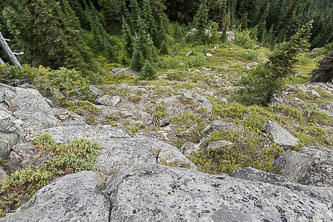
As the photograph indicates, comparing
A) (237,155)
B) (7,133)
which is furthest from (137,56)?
(237,155)

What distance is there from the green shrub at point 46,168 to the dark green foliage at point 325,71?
2210 cm

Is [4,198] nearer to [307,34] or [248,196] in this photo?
[248,196]

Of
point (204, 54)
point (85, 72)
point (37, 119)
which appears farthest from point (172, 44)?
point (37, 119)

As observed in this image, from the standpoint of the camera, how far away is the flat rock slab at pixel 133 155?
17.4ft

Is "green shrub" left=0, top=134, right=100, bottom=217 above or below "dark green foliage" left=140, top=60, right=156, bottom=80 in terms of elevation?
above

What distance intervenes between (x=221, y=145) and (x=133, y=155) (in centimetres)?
391

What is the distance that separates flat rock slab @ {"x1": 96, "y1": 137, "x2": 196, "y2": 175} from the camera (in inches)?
208

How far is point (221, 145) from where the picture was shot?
24.5 ft

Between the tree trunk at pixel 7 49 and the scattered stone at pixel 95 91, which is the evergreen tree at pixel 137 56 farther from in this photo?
the tree trunk at pixel 7 49

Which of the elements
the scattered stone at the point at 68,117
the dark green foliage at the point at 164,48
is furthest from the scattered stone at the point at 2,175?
the dark green foliage at the point at 164,48

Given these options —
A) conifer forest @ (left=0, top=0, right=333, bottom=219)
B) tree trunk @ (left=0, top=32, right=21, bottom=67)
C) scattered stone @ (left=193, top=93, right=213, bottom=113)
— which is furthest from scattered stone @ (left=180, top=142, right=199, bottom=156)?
tree trunk @ (left=0, top=32, right=21, bottom=67)

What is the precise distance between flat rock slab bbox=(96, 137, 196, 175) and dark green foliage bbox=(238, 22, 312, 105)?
917 cm

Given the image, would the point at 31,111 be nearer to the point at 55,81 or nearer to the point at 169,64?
the point at 55,81

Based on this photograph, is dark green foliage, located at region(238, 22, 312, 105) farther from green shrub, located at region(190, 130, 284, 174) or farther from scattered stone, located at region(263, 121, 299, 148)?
green shrub, located at region(190, 130, 284, 174)
